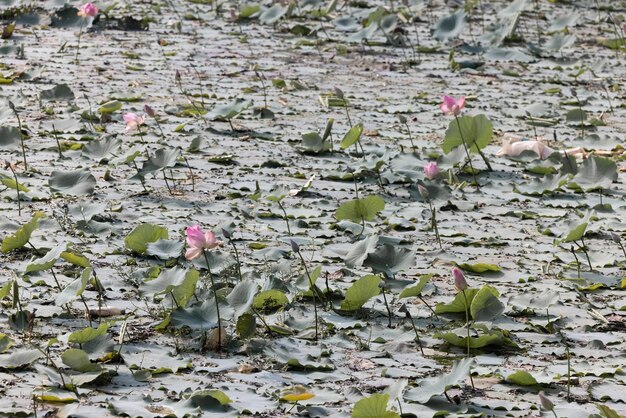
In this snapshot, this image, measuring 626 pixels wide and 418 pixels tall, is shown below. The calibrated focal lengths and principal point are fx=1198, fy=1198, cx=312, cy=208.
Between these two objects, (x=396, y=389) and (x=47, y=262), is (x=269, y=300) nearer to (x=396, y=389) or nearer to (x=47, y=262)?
(x=47, y=262)

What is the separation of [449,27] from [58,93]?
2905 millimetres

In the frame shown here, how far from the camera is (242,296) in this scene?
306 centimetres

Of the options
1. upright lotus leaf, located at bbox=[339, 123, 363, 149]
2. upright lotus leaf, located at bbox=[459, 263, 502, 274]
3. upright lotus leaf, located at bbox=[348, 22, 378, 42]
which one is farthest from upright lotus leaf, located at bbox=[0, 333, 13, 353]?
upright lotus leaf, located at bbox=[348, 22, 378, 42]

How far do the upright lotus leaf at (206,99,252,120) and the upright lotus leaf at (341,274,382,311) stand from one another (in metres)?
2.36

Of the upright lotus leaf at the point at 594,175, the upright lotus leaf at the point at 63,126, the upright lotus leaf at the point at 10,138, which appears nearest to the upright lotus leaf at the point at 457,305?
the upright lotus leaf at the point at 594,175

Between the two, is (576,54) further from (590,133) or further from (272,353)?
(272,353)

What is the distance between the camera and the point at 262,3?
897 cm

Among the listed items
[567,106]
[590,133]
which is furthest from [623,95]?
[590,133]

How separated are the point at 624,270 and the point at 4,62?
13.8 feet

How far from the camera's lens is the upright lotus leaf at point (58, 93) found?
570 cm

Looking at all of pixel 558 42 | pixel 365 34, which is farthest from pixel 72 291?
pixel 558 42

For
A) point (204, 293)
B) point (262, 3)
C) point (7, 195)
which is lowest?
point (262, 3)

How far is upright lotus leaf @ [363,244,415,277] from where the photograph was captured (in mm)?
3395

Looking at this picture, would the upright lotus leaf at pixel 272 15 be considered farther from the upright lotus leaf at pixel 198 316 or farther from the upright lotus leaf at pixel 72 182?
the upright lotus leaf at pixel 198 316
